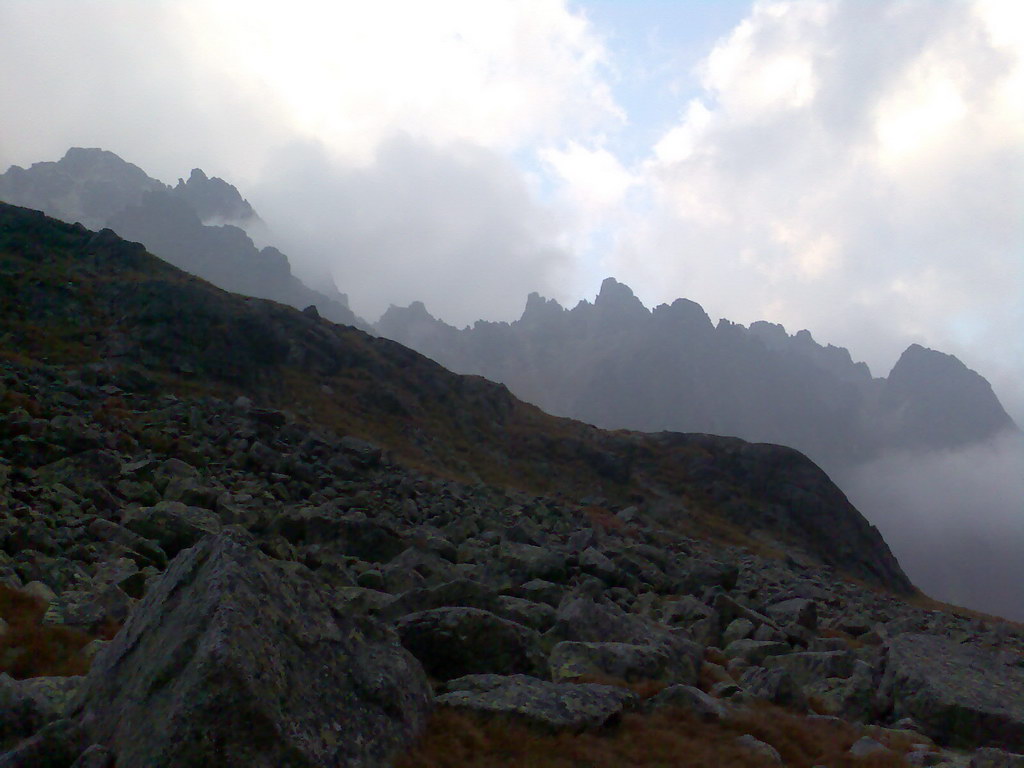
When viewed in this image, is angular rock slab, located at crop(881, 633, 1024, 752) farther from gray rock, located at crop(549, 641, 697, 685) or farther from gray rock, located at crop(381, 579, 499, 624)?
gray rock, located at crop(381, 579, 499, 624)

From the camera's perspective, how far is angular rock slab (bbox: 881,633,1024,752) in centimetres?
1213

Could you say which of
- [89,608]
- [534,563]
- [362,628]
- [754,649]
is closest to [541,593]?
[534,563]

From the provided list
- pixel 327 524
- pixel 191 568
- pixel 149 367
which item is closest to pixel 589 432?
pixel 149 367

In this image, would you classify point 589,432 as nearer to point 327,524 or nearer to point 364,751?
point 327,524

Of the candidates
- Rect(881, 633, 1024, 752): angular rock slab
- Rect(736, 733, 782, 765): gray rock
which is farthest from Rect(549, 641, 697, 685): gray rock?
Rect(881, 633, 1024, 752): angular rock slab

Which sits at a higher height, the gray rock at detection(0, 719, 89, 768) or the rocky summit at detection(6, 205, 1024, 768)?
the rocky summit at detection(6, 205, 1024, 768)

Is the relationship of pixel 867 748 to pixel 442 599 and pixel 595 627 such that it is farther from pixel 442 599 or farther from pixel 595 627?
pixel 442 599

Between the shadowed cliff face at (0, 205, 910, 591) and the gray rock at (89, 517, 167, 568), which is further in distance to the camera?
the shadowed cliff face at (0, 205, 910, 591)

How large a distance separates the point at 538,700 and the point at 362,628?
2.70 metres

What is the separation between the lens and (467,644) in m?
10.6

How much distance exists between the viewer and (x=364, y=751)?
669cm

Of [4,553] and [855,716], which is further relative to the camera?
[855,716]

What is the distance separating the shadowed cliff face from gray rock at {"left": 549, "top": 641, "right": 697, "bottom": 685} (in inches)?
1470

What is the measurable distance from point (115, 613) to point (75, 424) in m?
14.9
